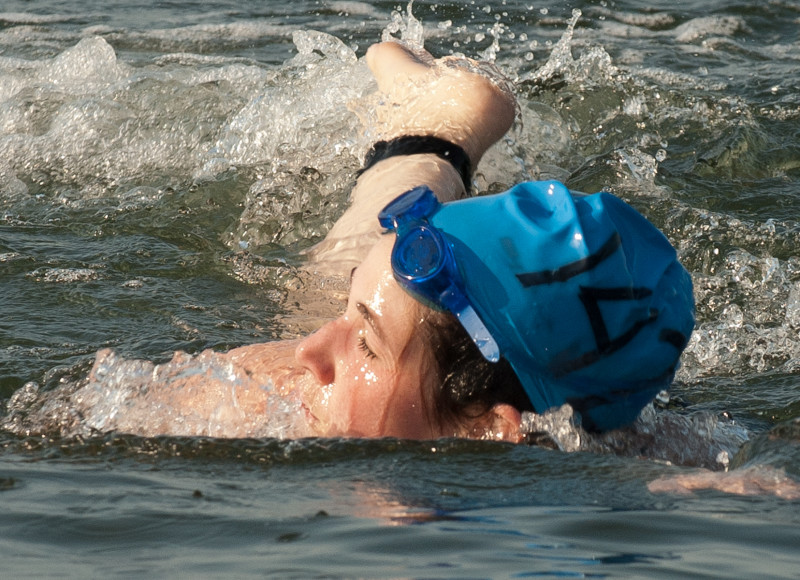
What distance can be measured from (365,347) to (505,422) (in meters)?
0.39

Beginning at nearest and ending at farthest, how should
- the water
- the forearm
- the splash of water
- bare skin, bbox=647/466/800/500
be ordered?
the water, bare skin, bbox=647/466/800/500, the splash of water, the forearm

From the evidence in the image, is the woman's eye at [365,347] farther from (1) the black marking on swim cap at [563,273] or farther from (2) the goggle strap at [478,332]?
(1) the black marking on swim cap at [563,273]

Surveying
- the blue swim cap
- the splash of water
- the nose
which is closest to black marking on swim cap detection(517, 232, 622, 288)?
the blue swim cap

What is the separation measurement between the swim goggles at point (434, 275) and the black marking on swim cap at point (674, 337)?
0.42m

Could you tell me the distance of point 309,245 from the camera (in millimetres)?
5000

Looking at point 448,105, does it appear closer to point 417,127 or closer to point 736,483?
point 417,127

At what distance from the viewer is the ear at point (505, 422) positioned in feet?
9.11

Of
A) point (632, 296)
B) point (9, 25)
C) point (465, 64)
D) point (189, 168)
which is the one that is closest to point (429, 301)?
point (632, 296)

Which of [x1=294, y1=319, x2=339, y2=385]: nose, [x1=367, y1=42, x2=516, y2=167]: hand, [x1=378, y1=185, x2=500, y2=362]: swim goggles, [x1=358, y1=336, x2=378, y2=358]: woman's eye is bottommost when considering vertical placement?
[x1=294, y1=319, x2=339, y2=385]: nose

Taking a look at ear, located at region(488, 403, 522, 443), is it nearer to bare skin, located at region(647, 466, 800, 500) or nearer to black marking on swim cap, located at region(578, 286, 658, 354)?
black marking on swim cap, located at region(578, 286, 658, 354)

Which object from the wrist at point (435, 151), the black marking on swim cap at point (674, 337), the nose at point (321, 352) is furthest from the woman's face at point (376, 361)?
the wrist at point (435, 151)

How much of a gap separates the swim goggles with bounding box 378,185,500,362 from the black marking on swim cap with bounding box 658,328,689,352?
1.37 feet

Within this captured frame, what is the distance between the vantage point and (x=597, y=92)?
6910 mm

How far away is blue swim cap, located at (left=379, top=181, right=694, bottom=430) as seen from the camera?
2.60 m
